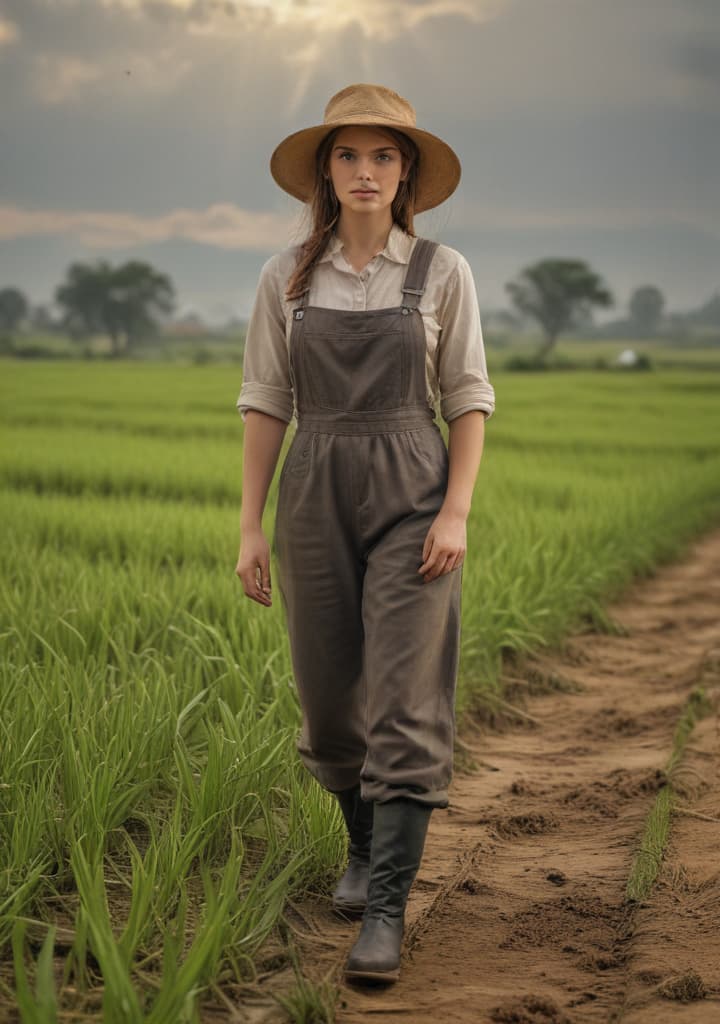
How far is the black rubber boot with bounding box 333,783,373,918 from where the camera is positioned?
246cm

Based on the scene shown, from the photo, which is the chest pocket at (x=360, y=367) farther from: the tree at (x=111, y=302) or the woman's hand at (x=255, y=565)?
the tree at (x=111, y=302)

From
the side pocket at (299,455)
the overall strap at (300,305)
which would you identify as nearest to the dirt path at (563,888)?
the side pocket at (299,455)

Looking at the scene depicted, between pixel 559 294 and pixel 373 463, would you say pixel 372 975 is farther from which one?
pixel 559 294

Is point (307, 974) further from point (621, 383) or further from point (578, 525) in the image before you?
point (621, 383)

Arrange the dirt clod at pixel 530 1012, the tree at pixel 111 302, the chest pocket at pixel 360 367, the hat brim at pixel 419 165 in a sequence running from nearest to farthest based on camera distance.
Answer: the dirt clod at pixel 530 1012 < the chest pocket at pixel 360 367 < the hat brim at pixel 419 165 < the tree at pixel 111 302

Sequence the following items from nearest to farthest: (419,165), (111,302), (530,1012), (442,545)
Answer: 1. (530,1012)
2. (442,545)
3. (419,165)
4. (111,302)

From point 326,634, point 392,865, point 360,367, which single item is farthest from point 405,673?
point 360,367

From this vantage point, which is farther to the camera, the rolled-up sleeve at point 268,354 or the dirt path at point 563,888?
the rolled-up sleeve at point 268,354

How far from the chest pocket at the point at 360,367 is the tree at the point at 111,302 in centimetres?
3205

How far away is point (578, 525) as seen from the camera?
6.55 metres

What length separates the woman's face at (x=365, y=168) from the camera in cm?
232

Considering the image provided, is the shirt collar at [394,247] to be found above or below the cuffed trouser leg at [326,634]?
above

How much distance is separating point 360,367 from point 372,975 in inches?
40.8

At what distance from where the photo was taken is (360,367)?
228cm
